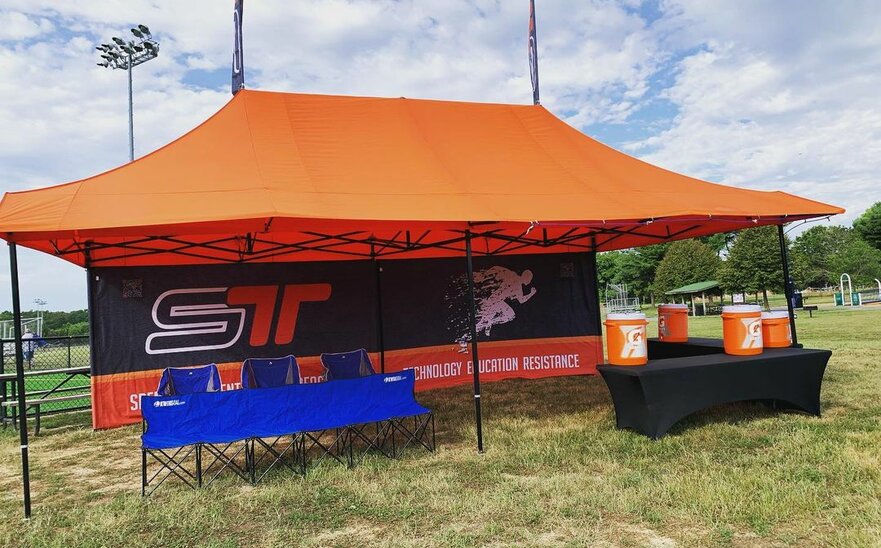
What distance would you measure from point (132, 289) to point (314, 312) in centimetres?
234

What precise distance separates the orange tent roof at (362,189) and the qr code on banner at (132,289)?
28cm

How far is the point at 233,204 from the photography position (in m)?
4.54

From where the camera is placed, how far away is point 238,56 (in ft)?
23.4

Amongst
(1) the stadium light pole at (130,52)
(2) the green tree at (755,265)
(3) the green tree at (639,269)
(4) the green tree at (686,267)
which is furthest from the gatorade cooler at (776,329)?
(3) the green tree at (639,269)

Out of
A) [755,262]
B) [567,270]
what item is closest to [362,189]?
[567,270]

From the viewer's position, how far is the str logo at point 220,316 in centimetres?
764

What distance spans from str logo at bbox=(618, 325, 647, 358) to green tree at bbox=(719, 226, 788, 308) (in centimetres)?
3949

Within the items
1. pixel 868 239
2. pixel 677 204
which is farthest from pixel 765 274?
pixel 677 204

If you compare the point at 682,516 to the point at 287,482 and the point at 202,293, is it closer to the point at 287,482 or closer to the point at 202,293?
the point at 287,482

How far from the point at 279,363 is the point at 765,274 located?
41.7m

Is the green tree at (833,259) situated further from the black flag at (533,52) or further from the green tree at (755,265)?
the black flag at (533,52)

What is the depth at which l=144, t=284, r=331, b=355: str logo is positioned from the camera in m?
7.64

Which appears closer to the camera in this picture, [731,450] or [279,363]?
[731,450]

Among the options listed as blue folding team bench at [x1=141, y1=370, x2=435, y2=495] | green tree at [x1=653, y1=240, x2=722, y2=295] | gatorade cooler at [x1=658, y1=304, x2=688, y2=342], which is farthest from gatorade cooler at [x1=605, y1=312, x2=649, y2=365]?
green tree at [x1=653, y1=240, x2=722, y2=295]
